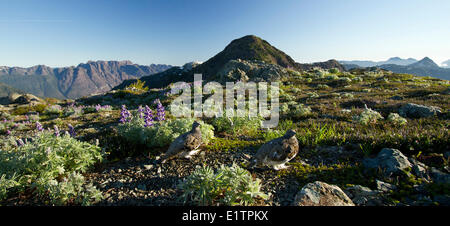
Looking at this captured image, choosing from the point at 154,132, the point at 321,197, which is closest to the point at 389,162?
the point at 321,197

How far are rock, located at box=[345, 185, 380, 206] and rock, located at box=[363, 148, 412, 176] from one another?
2.97 feet

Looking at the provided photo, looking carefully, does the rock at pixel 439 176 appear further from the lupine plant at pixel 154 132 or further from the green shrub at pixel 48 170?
the green shrub at pixel 48 170

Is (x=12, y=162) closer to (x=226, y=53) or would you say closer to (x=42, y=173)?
(x=42, y=173)

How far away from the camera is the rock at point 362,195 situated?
3168 mm

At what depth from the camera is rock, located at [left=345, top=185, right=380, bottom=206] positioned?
317 cm

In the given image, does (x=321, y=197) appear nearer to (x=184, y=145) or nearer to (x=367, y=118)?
(x=184, y=145)

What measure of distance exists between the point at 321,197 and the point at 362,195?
2.71 ft

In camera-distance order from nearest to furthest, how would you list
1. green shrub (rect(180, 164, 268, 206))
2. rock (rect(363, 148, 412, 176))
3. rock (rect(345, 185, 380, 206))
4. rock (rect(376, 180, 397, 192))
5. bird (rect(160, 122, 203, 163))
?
green shrub (rect(180, 164, 268, 206))
rock (rect(345, 185, 380, 206))
rock (rect(376, 180, 397, 192))
rock (rect(363, 148, 412, 176))
bird (rect(160, 122, 203, 163))

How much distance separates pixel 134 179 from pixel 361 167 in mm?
5120

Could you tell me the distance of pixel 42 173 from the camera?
3488mm

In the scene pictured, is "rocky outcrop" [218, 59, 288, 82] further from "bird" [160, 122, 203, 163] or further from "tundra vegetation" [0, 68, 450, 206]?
"bird" [160, 122, 203, 163]

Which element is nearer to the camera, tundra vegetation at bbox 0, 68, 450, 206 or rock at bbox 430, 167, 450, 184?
tundra vegetation at bbox 0, 68, 450, 206

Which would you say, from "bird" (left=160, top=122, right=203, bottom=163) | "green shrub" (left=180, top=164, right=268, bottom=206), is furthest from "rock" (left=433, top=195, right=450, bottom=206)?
"bird" (left=160, top=122, right=203, bottom=163)
